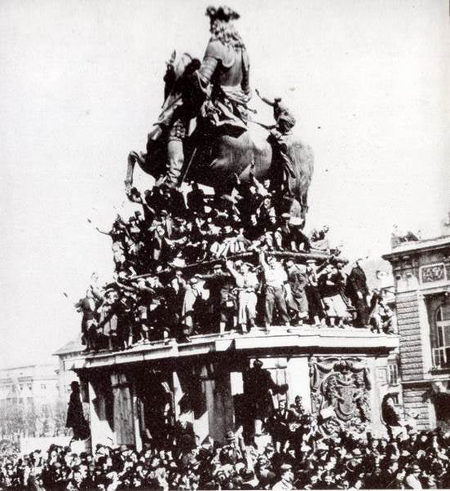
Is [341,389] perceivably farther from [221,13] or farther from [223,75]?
[221,13]

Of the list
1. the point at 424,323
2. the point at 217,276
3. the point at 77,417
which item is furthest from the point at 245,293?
the point at 424,323

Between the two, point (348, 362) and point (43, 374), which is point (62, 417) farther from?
point (348, 362)

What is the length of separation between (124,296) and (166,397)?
2157mm

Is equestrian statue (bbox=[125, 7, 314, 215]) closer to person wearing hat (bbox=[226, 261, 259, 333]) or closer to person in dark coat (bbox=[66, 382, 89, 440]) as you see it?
person wearing hat (bbox=[226, 261, 259, 333])

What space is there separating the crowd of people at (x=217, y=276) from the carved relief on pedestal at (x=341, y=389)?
79cm

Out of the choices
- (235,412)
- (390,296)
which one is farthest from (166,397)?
(390,296)

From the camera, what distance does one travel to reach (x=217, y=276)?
52.9ft

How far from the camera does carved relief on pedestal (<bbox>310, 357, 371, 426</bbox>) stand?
15.9 meters

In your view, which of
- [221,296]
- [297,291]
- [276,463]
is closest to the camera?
[276,463]

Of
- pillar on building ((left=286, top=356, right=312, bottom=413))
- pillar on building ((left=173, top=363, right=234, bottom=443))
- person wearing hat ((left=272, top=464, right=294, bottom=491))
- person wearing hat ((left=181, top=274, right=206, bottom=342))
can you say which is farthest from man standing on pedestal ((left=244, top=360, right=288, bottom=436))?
person wearing hat ((left=272, top=464, right=294, bottom=491))

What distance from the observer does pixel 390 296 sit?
1608 inches

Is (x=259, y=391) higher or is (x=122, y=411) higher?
(x=259, y=391)

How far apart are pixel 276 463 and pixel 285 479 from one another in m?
0.81

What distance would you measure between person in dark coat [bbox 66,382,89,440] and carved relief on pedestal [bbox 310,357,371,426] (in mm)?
5215
